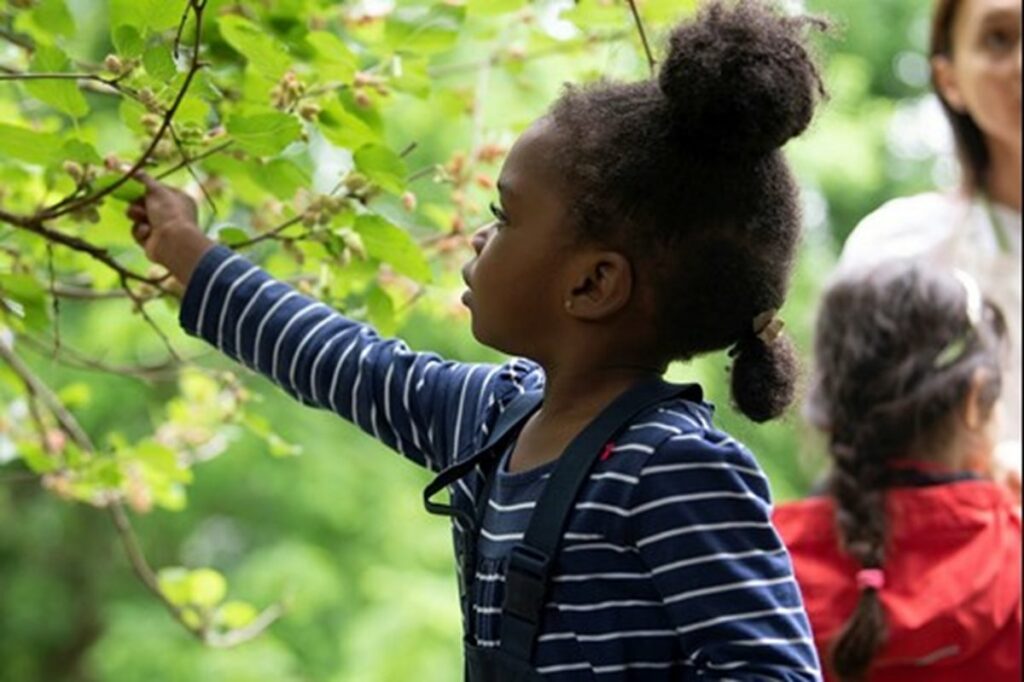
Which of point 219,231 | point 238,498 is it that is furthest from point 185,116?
point 238,498

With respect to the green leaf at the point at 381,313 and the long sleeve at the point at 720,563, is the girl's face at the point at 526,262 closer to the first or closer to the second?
the long sleeve at the point at 720,563

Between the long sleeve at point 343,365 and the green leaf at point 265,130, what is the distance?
118 millimetres

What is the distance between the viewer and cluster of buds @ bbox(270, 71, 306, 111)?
1.13 m

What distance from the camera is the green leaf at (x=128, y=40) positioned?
99 cm

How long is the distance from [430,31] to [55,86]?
1.00 feet

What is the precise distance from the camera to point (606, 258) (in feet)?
3.38

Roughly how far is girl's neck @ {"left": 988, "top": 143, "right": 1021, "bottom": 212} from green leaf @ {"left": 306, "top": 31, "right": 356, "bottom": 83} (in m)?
1.09

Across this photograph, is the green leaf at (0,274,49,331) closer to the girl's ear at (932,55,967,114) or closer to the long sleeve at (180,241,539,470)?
the long sleeve at (180,241,539,470)

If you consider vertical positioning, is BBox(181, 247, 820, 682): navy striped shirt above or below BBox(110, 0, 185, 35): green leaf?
below

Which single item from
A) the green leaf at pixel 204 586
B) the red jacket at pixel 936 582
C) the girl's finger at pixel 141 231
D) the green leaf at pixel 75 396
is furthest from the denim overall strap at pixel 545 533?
the red jacket at pixel 936 582

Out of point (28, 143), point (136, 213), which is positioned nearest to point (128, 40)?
point (28, 143)

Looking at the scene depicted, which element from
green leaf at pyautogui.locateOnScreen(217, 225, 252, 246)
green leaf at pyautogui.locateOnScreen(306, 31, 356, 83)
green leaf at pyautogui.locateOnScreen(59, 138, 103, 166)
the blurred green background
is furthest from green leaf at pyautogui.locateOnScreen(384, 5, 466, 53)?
the blurred green background

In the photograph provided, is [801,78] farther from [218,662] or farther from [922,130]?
[922,130]

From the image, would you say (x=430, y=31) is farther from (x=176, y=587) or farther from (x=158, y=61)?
(x=176, y=587)
